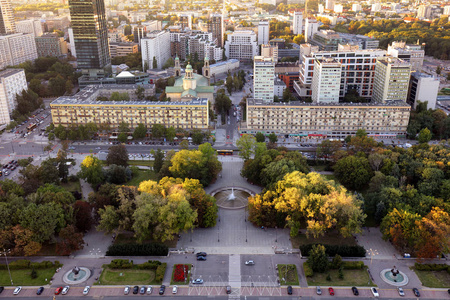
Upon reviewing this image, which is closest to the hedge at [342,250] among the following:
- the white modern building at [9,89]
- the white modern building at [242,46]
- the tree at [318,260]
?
the tree at [318,260]

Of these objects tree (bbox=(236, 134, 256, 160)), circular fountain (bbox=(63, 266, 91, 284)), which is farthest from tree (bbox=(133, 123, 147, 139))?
circular fountain (bbox=(63, 266, 91, 284))

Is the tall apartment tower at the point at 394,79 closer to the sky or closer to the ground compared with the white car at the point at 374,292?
closer to the sky

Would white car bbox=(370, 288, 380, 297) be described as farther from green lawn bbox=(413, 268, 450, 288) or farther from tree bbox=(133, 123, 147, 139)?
tree bbox=(133, 123, 147, 139)

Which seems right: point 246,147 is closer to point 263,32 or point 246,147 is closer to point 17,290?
point 17,290

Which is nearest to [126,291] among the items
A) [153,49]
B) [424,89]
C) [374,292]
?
[374,292]

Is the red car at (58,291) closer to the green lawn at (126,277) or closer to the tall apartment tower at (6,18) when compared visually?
the green lawn at (126,277)
